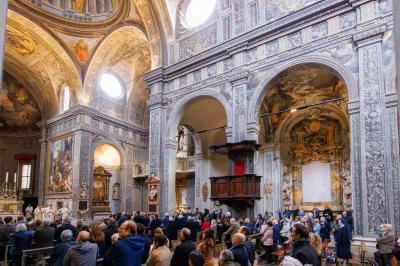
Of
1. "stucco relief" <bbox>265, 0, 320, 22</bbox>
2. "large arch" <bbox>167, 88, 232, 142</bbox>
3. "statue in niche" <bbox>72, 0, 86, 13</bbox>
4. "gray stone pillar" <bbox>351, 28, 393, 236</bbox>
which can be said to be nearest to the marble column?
"gray stone pillar" <bbox>351, 28, 393, 236</bbox>

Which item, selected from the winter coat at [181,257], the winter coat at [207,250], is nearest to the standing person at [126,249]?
the winter coat at [181,257]

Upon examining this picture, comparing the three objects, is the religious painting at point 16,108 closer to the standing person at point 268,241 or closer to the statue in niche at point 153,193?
the statue in niche at point 153,193

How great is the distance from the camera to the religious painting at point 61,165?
22.3 meters

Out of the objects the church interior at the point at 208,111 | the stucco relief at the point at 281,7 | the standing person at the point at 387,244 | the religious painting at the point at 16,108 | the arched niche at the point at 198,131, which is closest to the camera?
the standing person at the point at 387,244

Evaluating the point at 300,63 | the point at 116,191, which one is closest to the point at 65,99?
the point at 116,191

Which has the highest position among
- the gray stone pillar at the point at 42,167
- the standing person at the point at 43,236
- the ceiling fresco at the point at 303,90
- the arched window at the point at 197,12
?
the arched window at the point at 197,12

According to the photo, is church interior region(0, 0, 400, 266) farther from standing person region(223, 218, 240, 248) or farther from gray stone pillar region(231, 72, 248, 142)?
standing person region(223, 218, 240, 248)

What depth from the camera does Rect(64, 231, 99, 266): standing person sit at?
13.7ft

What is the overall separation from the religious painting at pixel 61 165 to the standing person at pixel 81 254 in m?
18.7

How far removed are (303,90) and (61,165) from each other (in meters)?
16.1

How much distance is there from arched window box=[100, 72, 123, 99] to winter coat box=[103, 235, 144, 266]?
20966 millimetres

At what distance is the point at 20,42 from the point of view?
22156 millimetres

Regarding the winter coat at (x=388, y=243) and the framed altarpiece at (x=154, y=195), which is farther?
the framed altarpiece at (x=154, y=195)

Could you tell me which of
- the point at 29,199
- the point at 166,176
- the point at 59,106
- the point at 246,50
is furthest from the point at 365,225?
the point at 29,199
